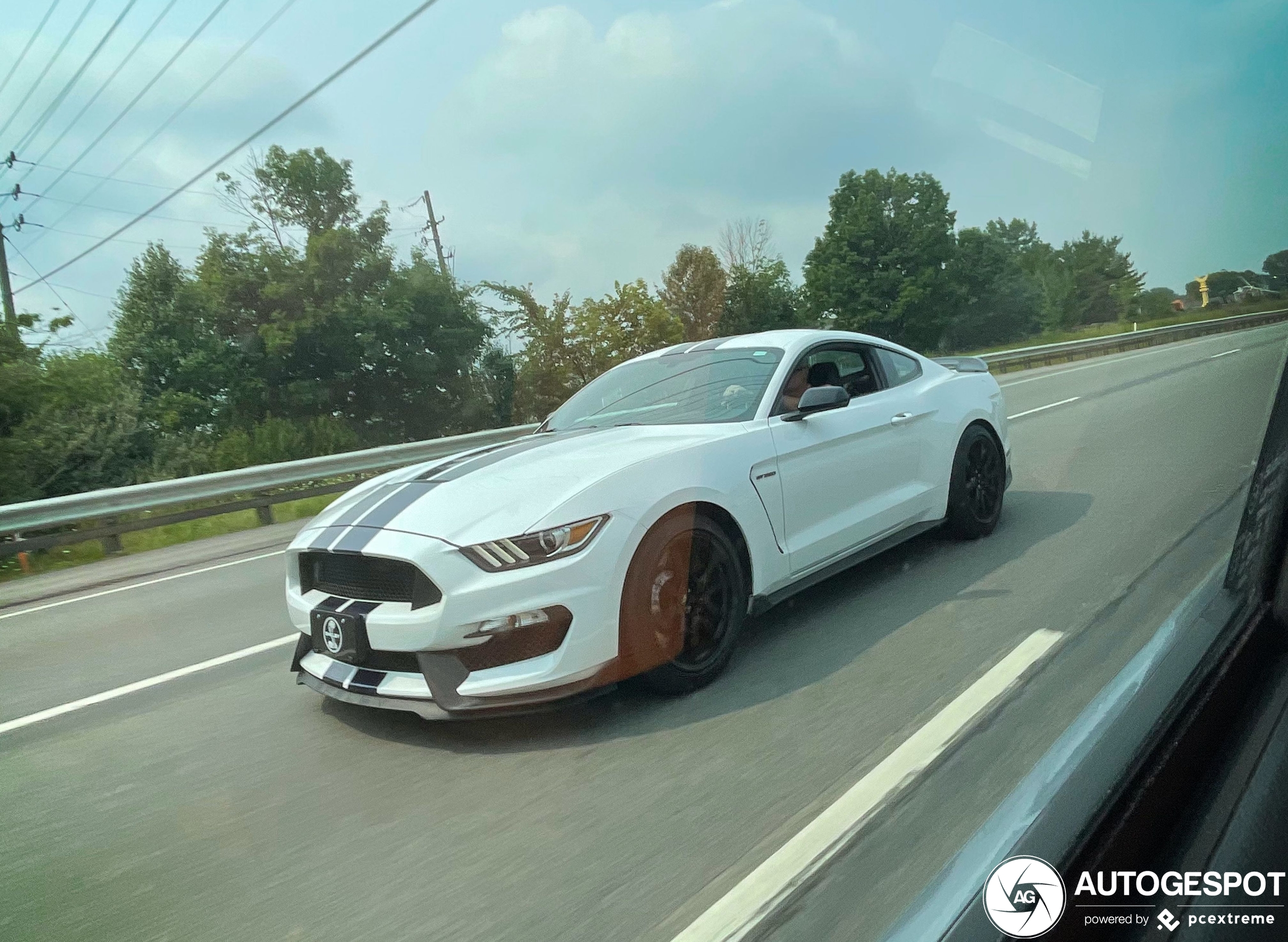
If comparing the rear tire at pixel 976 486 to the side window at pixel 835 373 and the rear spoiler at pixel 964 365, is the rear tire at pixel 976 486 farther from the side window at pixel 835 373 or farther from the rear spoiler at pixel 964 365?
the side window at pixel 835 373

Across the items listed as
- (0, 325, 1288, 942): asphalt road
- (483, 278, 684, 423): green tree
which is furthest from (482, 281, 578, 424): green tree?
(0, 325, 1288, 942): asphalt road

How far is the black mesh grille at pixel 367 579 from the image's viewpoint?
3.50 m

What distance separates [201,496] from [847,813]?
33.7 ft

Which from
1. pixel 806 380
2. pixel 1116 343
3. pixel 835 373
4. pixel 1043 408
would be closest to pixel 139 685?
pixel 806 380


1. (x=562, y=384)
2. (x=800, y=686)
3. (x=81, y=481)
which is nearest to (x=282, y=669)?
(x=800, y=686)

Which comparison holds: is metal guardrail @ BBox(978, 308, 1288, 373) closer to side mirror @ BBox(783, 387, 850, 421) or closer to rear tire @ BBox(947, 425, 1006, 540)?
rear tire @ BBox(947, 425, 1006, 540)

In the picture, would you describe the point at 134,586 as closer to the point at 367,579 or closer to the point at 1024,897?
the point at 367,579

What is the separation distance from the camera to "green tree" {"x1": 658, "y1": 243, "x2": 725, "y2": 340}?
37.3 feet

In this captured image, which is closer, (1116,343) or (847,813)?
(847,813)

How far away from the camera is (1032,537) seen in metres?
5.86

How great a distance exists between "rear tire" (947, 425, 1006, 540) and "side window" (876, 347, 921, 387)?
19.4 inches

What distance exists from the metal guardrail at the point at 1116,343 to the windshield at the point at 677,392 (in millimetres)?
1805

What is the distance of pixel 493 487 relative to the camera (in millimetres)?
3906

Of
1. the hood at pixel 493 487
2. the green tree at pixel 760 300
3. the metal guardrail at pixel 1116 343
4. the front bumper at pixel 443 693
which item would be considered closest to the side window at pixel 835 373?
the hood at pixel 493 487
